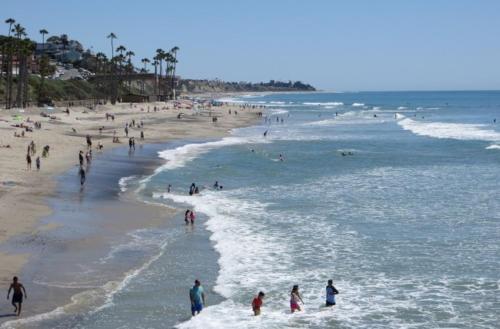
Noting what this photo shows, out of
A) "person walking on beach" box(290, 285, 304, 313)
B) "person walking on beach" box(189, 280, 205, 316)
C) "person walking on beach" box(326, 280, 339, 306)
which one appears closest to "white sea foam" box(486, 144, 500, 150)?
"person walking on beach" box(326, 280, 339, 306)

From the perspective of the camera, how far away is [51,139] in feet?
169

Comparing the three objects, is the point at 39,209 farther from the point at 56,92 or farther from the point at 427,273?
the point at 56,92

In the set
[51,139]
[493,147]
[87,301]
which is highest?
[51,139]

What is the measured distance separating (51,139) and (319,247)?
33.6m

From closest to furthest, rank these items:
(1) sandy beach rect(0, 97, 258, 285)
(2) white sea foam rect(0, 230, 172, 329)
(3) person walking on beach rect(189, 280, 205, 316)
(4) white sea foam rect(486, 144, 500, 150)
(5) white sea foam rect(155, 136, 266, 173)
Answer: (2) white sea foam rect(0, 230, 172, 329) → (3) person walking on beach rect(189, 280, 205, 316) → (1) sandy beach rect(0, 97, 258, 285) → (5) white sea foam rect(155, 136, 266, 173) → (4) white sea foam rect(486, 144, 500, 150)

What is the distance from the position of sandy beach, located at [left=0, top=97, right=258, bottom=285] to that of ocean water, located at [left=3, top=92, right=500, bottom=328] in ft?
13.0

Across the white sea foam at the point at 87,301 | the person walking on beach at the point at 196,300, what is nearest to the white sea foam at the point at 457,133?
the white sea foam at the point at 87,301

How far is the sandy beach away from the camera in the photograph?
80.6ft

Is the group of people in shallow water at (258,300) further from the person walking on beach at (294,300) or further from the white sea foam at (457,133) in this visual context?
the white sea foam at (457,133)

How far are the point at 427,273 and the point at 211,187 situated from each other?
1691 centimetres

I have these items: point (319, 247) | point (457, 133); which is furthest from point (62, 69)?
point (319, 247)

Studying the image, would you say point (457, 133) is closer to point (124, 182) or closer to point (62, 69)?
point (124, 182)

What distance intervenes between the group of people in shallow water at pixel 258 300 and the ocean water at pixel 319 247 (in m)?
0.21

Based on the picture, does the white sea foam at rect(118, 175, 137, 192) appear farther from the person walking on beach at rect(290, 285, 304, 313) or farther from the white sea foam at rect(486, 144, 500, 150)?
the white sea foam at rect(486, 144, 500, 150)
